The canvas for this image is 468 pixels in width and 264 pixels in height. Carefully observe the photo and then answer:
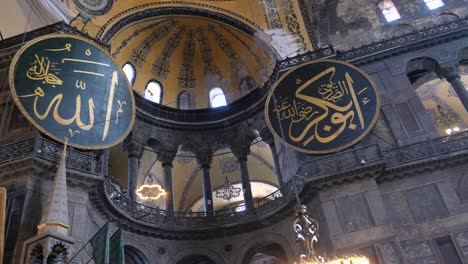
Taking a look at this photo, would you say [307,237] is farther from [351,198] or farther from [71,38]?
[71,38]

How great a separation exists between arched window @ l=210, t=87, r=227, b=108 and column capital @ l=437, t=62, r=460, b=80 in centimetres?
634

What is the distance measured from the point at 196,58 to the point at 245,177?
14.7 ft

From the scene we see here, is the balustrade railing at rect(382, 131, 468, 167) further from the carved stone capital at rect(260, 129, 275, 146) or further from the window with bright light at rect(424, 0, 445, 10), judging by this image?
the window with bright light at rect(424, 0, 445, 10)

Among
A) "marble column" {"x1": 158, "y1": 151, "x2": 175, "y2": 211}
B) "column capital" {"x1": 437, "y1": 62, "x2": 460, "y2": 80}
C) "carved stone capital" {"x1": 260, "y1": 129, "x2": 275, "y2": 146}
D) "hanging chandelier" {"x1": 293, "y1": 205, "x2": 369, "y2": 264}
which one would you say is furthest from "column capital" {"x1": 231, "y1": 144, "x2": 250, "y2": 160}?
"hanging chandelier" {"x1": 293, "y1": 205, "x2": 369, "y2": 264}

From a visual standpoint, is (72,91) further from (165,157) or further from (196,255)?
(196,255)

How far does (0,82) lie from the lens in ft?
30.8

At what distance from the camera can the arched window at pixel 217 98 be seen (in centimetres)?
1387

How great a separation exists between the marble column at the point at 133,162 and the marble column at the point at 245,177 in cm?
286

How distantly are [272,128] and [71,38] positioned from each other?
494 centimetres

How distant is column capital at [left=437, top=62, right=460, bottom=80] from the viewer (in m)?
10.9

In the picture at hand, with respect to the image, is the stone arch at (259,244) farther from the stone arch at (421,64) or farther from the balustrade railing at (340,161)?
the stone arch at (421,64)

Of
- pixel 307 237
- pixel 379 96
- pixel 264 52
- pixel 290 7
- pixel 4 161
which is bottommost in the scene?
pixel 307 237

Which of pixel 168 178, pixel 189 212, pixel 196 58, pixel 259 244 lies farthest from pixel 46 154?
pixel 196 58

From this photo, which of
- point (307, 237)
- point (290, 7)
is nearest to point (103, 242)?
point (307, 237)
